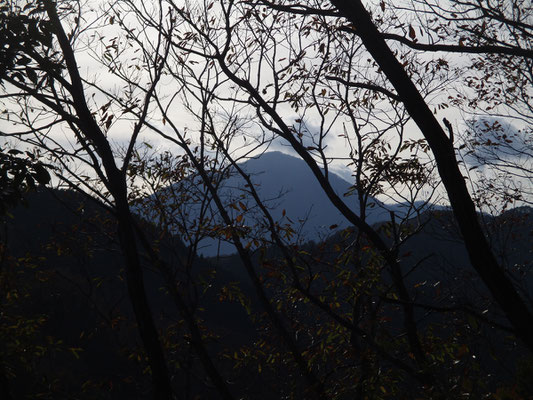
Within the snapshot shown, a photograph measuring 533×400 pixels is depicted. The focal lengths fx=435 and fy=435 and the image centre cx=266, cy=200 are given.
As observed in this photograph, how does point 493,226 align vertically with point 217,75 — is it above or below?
below

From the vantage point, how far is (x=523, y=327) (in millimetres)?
2955

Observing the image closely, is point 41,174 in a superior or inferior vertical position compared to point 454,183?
superior

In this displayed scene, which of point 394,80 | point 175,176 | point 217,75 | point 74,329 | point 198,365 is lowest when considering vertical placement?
point 198,365

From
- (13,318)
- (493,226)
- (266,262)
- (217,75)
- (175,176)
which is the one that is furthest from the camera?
(493,226)

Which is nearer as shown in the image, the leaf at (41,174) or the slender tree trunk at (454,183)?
the slender tree trunk at (454,183)

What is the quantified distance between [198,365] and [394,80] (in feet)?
114

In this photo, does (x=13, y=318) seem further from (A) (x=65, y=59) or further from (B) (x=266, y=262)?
(B) (x=266, y=262)

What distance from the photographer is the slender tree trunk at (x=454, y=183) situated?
9.85 ft

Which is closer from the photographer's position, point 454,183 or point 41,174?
point 454,183

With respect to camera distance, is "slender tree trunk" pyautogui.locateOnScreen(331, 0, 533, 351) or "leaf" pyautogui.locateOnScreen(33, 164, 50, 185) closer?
"slender tree trunk" pyautogui.locateOnScreen(331, 0, 533, 351)

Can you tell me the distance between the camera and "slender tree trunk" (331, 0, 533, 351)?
3002 millimetres

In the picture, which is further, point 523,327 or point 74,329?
point 74,329

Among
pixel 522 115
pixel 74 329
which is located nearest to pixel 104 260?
pixel 74 329

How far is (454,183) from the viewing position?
3209mm
